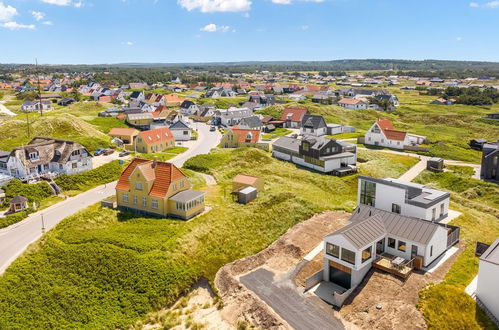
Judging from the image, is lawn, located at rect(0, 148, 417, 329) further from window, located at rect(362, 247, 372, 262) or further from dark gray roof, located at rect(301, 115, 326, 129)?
dark gray roof, located at rect(301, 115, 326, 129)

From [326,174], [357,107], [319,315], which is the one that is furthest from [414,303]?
[357,107]

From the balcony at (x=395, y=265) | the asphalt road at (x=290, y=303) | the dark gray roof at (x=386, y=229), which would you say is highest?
the dark gray roof at (x=386, y=229)

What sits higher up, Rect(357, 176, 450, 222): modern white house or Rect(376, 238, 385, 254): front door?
Rect(357, 176, 450, 222): modern white house

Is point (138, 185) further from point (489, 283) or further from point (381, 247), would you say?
point (489, 283)

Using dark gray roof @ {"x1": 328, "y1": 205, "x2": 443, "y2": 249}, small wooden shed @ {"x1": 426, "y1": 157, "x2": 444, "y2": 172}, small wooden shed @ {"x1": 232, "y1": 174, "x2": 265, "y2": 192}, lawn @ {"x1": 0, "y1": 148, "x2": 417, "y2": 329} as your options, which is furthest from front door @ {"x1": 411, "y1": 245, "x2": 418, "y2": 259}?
small wooden shed @ {"x1": 426, "y1": 157, "x2": 444, "y2": 172}

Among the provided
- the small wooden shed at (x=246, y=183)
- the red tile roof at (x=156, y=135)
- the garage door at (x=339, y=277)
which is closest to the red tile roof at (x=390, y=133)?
the small wooden shed at (x=246, y=183)

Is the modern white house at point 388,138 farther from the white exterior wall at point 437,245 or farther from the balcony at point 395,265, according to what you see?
the balcony at point 395,265
